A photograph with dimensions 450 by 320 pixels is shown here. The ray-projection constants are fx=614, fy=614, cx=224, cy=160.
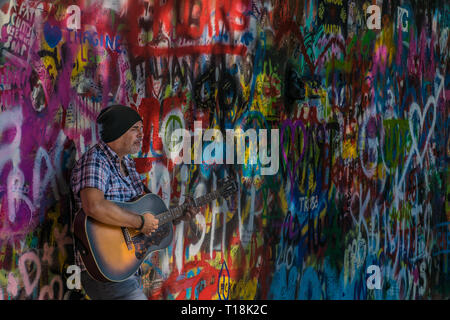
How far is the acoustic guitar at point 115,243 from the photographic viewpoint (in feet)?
14.3

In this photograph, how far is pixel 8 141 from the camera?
4.58 meters

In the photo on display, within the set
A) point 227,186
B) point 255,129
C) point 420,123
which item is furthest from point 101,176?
point 420,123

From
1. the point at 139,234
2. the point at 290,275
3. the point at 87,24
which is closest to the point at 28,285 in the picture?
the point at 139,234

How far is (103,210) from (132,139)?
64 centimetres

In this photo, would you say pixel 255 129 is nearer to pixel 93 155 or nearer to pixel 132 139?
pixel 132 139

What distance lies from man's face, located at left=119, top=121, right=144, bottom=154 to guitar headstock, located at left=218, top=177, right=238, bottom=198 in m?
1.02

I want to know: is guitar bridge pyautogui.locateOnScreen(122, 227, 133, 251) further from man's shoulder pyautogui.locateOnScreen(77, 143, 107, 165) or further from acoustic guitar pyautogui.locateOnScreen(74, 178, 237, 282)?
man's shoulder pyautogui.locateOnScreen(77, 143, 107, 165)

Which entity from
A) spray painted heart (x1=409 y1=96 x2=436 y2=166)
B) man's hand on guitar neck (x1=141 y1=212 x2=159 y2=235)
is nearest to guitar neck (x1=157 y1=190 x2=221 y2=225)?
man's hand on guitar neck (x1=141 y1=212 x2=159 y2=235)

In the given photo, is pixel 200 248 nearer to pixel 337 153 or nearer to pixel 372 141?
pixel 337 153

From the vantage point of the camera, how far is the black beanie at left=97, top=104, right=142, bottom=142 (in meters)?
4.59

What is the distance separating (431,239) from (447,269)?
514mm

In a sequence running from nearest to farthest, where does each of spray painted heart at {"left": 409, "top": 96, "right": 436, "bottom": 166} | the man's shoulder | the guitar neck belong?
the man's shoulder, the guitar neck, spray painted heart at {"left": 409, "top": 96, "right": 436, "bottom": 166}

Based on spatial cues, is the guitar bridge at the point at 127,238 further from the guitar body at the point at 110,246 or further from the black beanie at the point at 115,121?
the black beanie at the point at 115,121

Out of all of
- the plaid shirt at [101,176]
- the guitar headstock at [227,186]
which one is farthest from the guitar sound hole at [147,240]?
the guitar headstock at [227,186]
